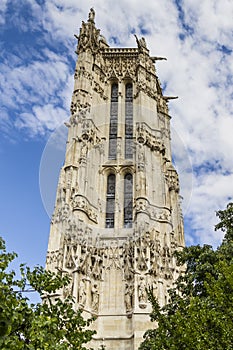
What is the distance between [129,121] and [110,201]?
21.3 feet

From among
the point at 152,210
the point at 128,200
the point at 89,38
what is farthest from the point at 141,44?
the point at 152,210

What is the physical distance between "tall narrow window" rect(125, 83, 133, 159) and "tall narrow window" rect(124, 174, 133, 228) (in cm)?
171

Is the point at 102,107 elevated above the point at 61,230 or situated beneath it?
elevated above

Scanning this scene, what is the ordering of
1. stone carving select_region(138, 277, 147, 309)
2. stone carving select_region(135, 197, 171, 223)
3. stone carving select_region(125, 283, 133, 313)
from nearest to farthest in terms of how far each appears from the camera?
stone carving select_region(138, 277, 147, 309)
stone carving select_region(125, 283, 133, 313)
stone carving select_region(135, 197, 171, 223)

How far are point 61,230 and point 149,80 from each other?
43.7ft

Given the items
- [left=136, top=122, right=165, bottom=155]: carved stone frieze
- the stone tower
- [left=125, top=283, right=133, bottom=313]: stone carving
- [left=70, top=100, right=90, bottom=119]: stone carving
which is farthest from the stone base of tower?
[left=70, top=100, right=90, bottom=119]: stone carving

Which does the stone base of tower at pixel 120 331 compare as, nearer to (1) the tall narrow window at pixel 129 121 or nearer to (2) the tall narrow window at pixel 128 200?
(2) the tall narrow window at pixel 128 200

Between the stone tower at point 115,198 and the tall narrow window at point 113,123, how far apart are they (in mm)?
65

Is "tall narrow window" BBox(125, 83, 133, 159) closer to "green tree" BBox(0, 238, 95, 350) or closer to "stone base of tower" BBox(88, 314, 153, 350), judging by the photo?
"stone base of tower" BBox(88, 314, 153, 350)

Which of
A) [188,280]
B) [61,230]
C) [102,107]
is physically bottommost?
[188,280]

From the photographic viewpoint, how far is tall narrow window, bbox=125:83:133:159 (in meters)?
23.3

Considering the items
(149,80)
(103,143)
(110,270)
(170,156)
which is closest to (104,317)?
(110,270)

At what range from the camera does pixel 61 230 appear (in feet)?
59.1

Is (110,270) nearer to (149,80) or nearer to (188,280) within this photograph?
(188,280)
